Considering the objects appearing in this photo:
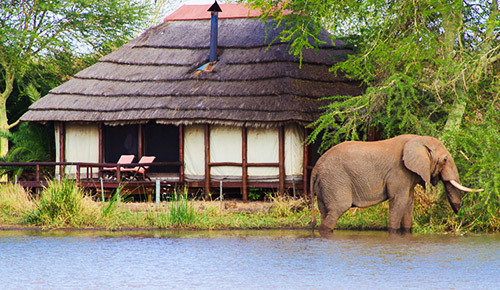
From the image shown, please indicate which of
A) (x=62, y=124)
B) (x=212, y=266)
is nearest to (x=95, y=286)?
(x=212, y=266)

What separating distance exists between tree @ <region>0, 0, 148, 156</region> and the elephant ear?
15.6m

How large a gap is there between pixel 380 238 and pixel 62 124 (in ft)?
37.7

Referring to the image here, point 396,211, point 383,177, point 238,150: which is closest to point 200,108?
point 238,150

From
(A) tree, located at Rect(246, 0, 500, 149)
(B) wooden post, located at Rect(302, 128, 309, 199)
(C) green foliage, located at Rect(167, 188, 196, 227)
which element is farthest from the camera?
(B) wooden post, located at Rect(302, 128, 309, 199)

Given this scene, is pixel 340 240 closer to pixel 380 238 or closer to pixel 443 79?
pixel 380 238

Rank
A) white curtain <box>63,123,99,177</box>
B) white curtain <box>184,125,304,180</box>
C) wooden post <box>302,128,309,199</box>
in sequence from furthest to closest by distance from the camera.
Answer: white curtain <box>63,123,99,177</box>
white curtain <box>184,125,304,180</box>
wooden post <box>302,128,309,199</box>

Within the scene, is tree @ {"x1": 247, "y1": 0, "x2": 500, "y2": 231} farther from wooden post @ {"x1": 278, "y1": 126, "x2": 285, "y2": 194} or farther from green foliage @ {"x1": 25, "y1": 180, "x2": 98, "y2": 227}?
green foliage @ {"x1": 25, "y1": 180, "x2": 98, "y2": 227}

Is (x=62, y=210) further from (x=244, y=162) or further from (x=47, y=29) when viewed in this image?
(x=47, y=29)

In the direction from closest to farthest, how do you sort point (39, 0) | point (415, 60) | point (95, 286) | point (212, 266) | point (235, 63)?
point (95, 286) → point (212, 266) → point (415, 60) → point (235, 63) → point (39, 0)

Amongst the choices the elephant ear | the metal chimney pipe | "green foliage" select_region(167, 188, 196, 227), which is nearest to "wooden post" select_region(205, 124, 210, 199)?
the metal chimney pipe

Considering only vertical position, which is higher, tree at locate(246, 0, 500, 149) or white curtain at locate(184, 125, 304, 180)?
tree at locate(246, 0, 500, 149)

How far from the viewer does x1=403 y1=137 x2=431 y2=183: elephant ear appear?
14.4 meters

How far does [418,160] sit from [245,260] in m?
4.05

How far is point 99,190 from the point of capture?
20.1 meters
